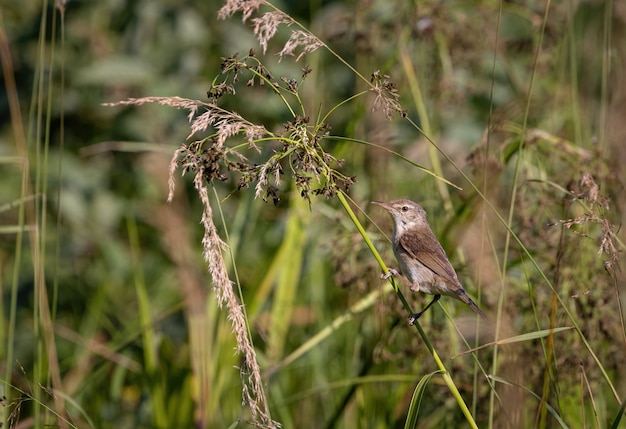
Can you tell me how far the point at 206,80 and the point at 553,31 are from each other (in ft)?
6.51

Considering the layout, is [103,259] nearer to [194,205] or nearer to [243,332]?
[194,205]

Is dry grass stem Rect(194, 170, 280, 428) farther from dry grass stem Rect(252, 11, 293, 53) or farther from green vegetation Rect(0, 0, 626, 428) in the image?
dry grass stem Rect(252, 11, 293, 53)

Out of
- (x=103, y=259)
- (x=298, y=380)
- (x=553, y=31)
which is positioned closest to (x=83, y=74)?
(x=103, y=259)

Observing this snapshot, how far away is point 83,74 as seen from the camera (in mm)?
4914

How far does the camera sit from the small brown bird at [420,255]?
9.64 feet

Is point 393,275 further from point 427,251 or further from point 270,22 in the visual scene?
point 270,22

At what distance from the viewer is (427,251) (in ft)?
10.3

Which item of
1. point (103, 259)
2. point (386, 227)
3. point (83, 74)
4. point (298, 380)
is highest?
point (386, 227)

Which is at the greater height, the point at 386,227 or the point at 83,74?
the point at 386,227

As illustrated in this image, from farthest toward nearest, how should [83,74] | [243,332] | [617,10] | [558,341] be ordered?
[617,10], [83,74], [558,341], [243,332]

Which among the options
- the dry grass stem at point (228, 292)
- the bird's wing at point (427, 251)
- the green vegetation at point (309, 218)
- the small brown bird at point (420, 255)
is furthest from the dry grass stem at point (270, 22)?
the bird's wing at point (427, 251)

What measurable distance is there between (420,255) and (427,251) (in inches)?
1.4

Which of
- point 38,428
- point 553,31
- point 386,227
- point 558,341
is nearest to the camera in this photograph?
point 38,428

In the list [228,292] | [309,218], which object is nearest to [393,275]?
[228,292]
